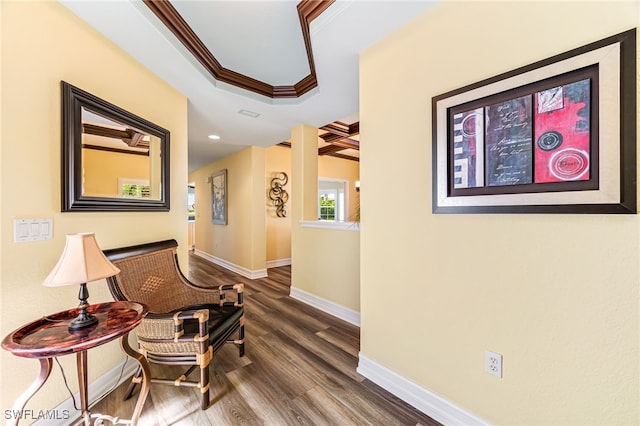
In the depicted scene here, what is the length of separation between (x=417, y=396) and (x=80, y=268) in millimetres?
1932

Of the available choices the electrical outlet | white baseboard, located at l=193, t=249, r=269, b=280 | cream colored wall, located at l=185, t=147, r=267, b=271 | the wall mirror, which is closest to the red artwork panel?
the electrical outlet

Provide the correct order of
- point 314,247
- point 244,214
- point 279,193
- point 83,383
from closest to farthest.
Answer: point 83,383
point 314,247
point 244,214
point 279,193

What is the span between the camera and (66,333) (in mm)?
1074

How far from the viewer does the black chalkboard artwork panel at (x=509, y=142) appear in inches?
42.8

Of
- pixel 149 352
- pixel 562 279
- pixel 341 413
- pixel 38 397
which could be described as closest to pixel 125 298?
pixel 149 352

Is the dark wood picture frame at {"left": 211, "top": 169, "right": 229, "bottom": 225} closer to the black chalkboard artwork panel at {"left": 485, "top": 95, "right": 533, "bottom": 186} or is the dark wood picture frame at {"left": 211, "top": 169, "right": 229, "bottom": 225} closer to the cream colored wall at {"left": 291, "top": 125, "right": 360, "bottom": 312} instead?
the cream colored wall at {"left": 291, "top": 125, "right": 360, "bottom": 312}

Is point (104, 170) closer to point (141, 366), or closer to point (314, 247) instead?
point (141, 366)

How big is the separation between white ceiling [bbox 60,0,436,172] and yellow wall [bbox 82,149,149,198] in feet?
2.62

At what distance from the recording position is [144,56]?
5.96 ft

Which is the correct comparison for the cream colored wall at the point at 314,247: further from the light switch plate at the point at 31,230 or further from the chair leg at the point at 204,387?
the light switch plate at the point at 31,230

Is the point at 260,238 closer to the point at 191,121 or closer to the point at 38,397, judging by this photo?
the point at 191,121

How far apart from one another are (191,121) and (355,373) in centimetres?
329

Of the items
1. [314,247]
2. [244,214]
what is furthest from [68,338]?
[244,214]

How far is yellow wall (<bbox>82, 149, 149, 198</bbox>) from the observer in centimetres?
151
